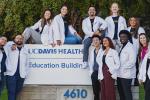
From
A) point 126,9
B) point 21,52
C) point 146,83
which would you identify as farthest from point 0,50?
point 126,9

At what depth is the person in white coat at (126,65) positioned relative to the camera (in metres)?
12.4

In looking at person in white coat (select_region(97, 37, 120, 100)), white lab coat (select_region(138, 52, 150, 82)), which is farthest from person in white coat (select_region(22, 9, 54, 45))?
white lab coat (select_region(138, 52, 150, 82))

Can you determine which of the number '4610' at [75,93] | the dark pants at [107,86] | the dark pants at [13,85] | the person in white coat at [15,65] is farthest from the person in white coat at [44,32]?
the dark pants at [107,86]

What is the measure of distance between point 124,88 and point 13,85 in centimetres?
247

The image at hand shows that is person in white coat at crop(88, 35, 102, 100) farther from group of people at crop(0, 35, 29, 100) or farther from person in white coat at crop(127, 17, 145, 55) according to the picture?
group of people at crop(0, 35, 29, 100)

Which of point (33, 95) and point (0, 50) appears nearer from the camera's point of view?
point (0, 50)

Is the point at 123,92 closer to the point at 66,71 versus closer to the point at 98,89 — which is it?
the point at 98,89

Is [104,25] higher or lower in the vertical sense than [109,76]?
higher

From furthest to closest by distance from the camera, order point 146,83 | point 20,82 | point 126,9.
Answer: point 126,9 < point 20,82 < point 146,83

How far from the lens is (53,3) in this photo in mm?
17938

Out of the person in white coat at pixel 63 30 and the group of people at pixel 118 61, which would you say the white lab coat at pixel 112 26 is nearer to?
the group of people at pixel 118 61

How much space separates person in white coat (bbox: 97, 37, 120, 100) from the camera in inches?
487

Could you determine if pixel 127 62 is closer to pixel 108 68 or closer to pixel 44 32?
pixel 108 68

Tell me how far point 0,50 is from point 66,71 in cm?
175
